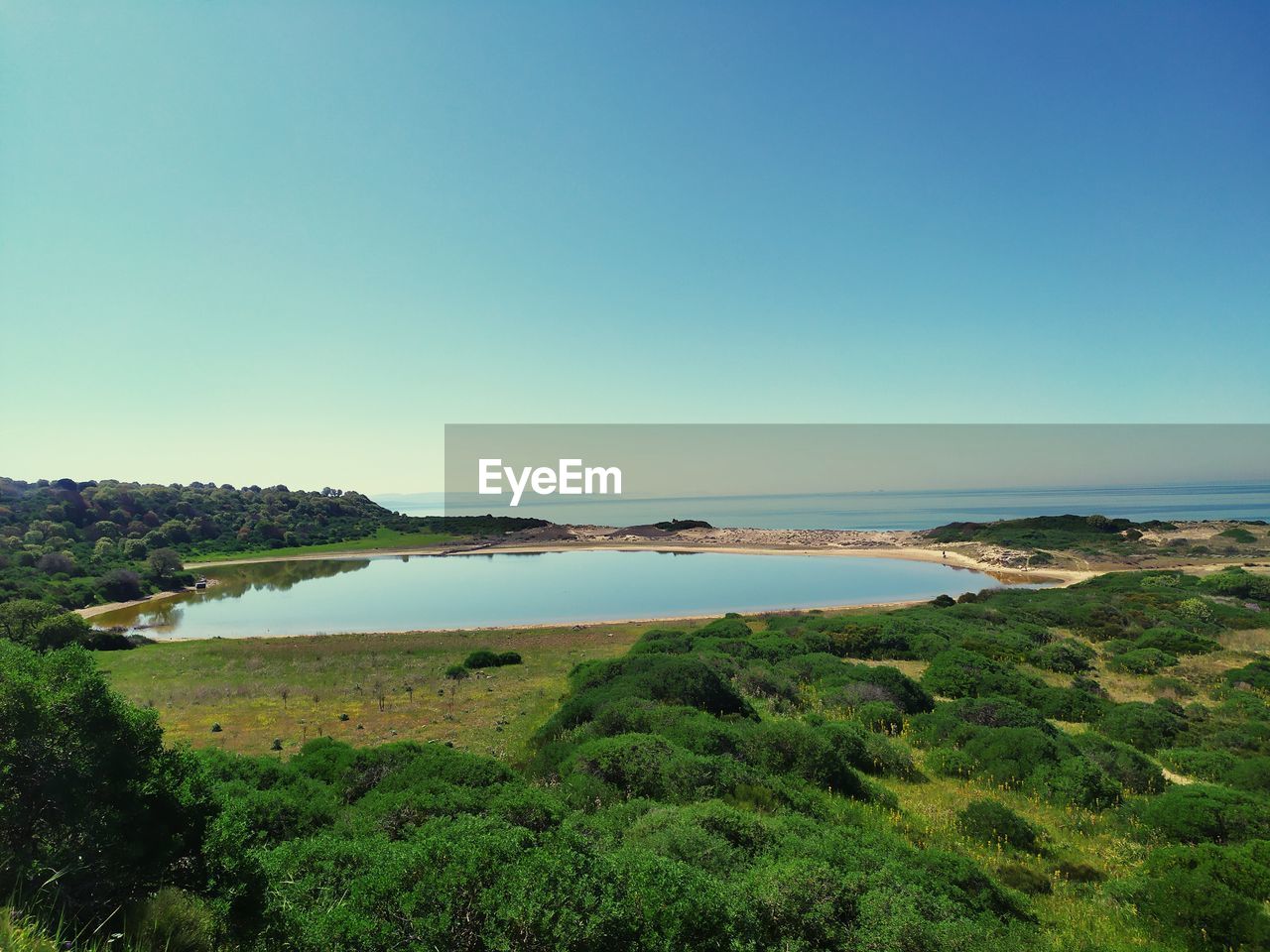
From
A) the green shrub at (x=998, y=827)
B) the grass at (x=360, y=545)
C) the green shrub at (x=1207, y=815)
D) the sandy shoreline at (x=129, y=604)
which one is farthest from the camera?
the grass at (x=360, y=545)

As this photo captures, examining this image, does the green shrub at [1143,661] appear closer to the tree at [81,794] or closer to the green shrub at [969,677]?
the green shrub at [969,677]

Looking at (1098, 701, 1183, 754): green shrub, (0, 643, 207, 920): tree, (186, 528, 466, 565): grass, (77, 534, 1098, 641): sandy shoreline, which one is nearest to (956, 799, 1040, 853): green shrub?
(1098, 701, 1183, 754): green shrub

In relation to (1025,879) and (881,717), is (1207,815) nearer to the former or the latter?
(1025,879)

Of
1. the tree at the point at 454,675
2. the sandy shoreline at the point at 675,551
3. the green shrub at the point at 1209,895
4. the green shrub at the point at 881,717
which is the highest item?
the green shrub at the point at 1209,895

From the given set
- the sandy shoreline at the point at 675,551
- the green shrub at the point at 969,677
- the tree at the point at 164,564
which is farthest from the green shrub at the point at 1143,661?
the tree at the point at 164,564

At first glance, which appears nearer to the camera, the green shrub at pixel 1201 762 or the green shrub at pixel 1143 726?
the green shrub at pixel 1201 762

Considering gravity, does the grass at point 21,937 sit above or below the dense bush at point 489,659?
above
